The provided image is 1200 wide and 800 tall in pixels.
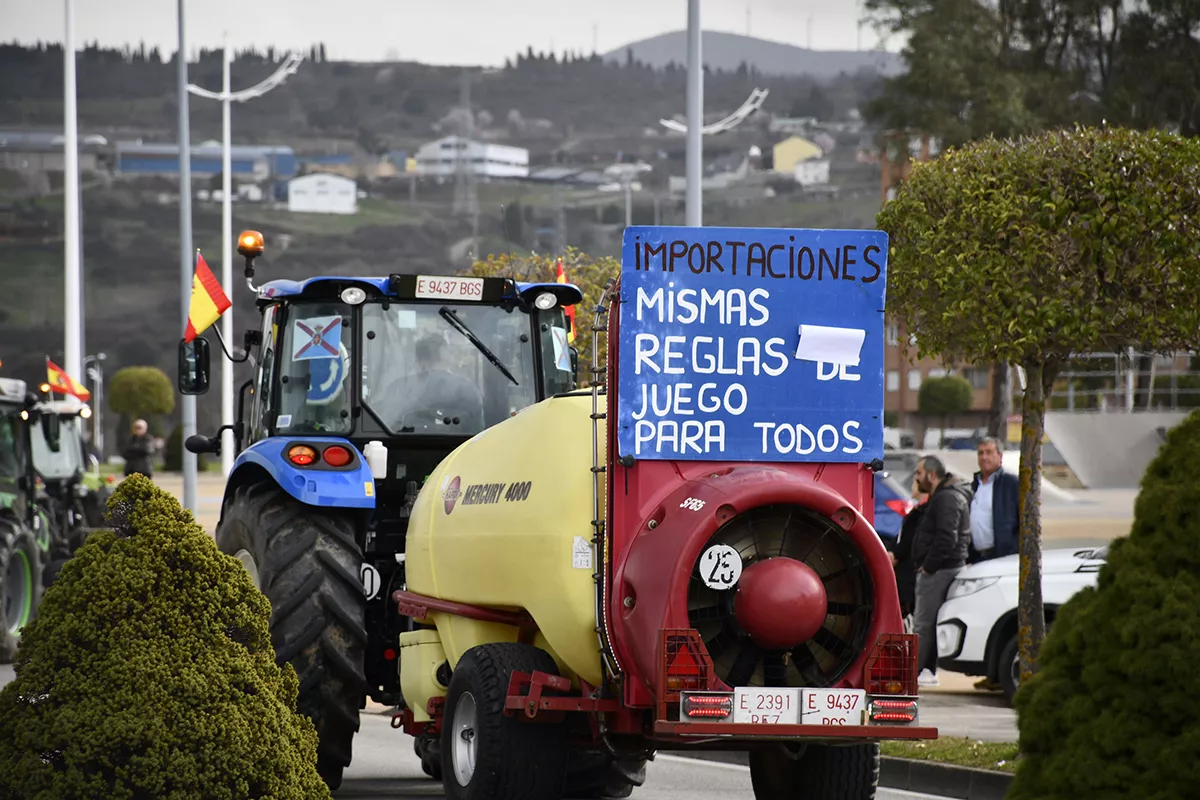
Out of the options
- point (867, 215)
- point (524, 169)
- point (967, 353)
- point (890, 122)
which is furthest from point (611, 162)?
point (967, 353)

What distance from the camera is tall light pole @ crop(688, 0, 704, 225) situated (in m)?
16.3

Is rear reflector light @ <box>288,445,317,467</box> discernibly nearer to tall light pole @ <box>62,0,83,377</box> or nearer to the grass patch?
the grass patch

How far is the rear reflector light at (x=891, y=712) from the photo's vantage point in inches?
271

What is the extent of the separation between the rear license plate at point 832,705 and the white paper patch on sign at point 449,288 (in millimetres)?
4009

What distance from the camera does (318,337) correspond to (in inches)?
398

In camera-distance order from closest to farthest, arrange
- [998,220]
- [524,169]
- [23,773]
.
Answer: [23,773] → [998,220] → [524,169]

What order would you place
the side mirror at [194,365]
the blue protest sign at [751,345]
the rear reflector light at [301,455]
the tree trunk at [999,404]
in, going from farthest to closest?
the tree trunk at [999,404] < the side mirror at [194,365] < the rear reflector light at [301,455] < the blue protest sign at [751,345]

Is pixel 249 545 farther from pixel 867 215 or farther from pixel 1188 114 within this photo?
pixel 867 215

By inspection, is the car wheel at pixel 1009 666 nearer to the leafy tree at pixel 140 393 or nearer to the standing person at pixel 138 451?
the standing person at pixel 138 451

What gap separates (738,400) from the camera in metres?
7.25

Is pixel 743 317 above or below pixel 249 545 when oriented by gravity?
above

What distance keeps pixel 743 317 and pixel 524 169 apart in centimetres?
17739

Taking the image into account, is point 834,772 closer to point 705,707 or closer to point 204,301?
point 705,707

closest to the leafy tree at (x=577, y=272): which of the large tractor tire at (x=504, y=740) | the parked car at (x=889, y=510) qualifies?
the parked car at (x=889, y=510)
